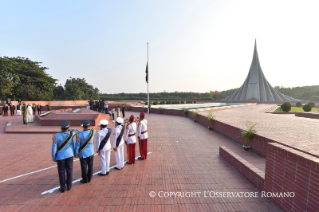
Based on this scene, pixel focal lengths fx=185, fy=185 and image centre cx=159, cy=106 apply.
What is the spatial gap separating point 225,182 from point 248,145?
2.57 m

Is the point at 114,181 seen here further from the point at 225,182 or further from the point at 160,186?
the point at 225,182

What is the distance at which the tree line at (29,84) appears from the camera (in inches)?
1013

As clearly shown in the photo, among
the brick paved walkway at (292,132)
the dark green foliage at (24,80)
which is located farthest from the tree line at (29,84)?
the brick paved walkway at (292,132)

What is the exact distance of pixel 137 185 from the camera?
393cm

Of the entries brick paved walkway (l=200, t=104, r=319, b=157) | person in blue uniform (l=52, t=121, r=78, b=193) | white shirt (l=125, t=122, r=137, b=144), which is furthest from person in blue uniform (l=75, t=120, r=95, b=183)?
brick paved walkway (l=200, t=104, r=319, b=157)

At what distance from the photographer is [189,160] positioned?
552 cm

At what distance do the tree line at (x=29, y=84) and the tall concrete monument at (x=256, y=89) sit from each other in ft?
125

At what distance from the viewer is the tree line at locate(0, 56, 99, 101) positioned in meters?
25.7

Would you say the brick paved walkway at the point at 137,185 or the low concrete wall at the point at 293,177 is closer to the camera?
the low concrete wall at the point at 293,177

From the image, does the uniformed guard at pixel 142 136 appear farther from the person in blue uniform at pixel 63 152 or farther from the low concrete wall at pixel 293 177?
the low concrete wall at pixel 293 177

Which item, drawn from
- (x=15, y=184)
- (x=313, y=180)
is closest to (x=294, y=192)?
(x=313, y=180)

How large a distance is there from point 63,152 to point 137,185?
165 cm

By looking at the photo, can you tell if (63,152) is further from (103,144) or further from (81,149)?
(103,144)

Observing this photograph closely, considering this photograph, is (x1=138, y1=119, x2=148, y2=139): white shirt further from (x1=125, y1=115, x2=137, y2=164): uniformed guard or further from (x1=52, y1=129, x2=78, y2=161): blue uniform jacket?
(x1=52, y1=129, x2=78, y2=161): blue uniform jacket
